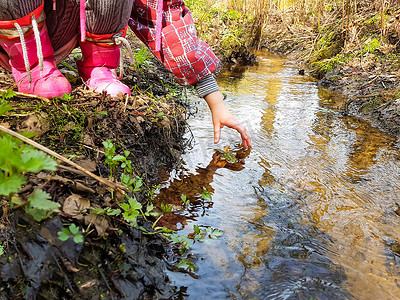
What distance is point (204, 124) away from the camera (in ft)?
9.18

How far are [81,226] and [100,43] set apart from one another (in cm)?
129

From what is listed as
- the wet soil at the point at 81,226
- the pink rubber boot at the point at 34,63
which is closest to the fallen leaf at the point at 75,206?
the wet soil at the point at 81,226

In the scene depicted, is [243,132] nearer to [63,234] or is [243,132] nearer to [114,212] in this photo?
[114,212]

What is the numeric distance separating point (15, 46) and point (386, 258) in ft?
6.83

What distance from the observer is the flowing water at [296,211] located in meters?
1.26

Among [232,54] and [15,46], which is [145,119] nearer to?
[15,46]

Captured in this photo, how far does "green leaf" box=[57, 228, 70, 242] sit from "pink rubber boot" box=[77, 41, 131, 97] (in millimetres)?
1086

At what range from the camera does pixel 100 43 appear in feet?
6.58

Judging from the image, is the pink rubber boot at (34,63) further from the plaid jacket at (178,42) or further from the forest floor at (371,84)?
the forest floor at (371,84)

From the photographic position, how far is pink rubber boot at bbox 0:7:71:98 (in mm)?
1714

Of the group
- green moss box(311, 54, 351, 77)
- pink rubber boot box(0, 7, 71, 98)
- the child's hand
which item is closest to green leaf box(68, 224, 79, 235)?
pink rubber boot box(0, 7, 71, 98)

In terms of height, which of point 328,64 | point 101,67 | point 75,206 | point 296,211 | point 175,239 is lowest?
point 296,211

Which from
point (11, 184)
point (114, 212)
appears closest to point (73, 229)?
point (114, 212)

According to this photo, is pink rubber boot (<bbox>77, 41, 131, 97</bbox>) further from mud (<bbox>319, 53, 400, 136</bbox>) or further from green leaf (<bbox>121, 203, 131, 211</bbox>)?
mud (<bbox>319, 53, 400, 136</bbox>)
